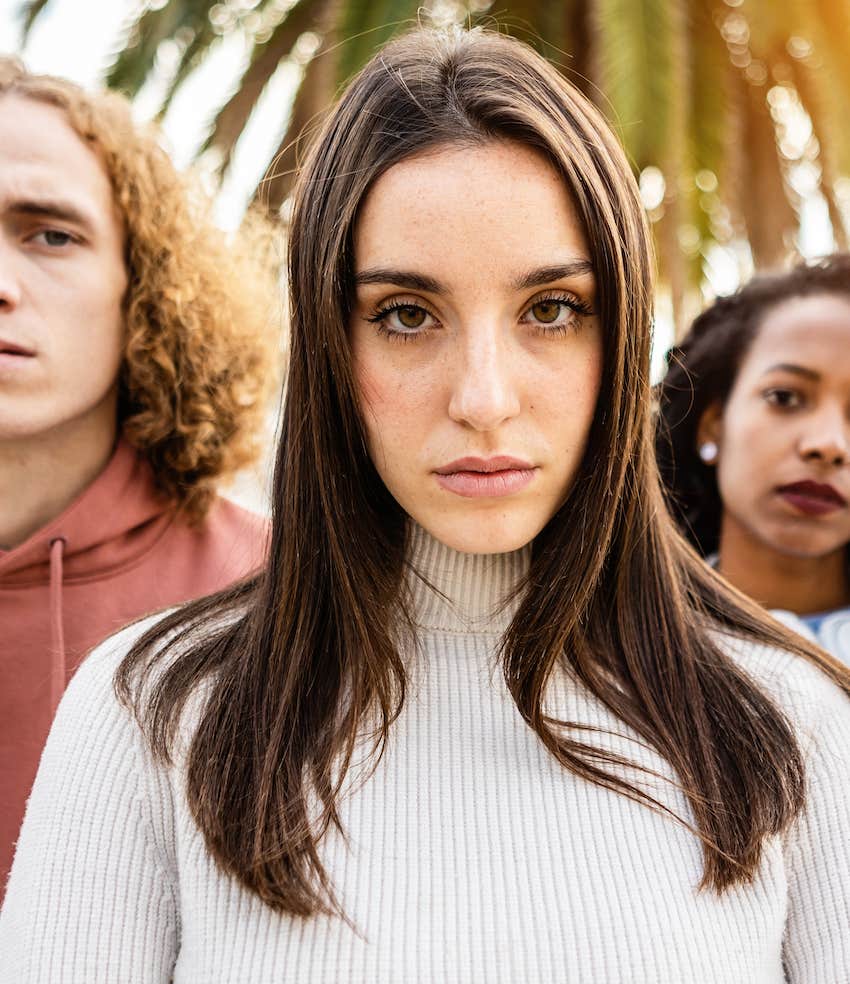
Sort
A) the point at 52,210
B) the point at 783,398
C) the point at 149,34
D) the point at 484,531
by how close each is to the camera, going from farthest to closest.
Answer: the point at 149,34, the point at 783,398, the point at 52,210, the point at 484,531

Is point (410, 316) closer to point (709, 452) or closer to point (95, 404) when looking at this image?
point (95, 404)

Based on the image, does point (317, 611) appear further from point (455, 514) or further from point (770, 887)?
point (770, 887)

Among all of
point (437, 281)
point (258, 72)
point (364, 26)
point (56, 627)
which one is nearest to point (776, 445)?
point (437, 281)

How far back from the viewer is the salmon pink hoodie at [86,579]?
2.37 meters

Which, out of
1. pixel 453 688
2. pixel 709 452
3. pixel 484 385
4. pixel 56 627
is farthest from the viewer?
pixel 709 452

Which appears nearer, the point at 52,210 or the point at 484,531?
the point at 484,531

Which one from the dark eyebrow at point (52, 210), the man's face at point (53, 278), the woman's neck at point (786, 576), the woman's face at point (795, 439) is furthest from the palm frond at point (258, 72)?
the woman's neck at point (786, 576)

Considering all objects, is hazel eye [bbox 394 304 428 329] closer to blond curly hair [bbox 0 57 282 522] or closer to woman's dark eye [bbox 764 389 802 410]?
blond curly hair [bbox 0 57 282 522]

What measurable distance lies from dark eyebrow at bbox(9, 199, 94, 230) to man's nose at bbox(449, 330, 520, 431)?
1.38 metres

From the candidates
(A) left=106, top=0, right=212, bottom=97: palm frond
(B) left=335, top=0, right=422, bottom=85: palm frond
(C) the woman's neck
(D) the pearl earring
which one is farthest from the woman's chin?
(A) left=106, top=0, right=212, bottom=97: palm frond

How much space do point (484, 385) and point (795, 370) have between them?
152 cm

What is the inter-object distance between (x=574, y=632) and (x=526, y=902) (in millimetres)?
463

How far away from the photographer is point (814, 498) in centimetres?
275

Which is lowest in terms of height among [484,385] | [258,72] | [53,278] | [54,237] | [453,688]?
[453,688]
